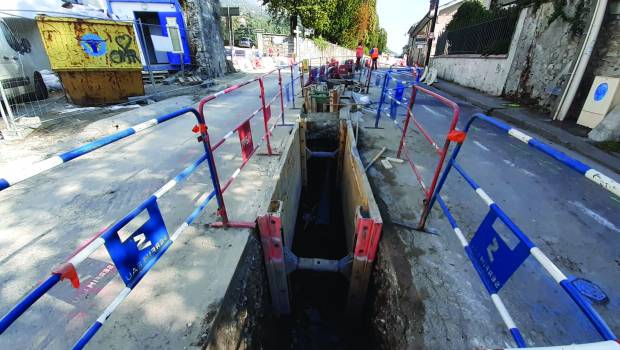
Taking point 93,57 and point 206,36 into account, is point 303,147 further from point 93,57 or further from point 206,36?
point 206,36

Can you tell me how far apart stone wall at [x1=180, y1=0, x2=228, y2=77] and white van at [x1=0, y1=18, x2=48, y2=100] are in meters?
6.00

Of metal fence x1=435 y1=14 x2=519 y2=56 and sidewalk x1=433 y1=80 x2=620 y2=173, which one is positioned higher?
metal fence x1=435 y1=14 x2=519 y2=56

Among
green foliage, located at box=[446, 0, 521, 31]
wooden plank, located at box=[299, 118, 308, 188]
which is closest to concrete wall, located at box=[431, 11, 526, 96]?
green foliage, located at box=[446, 0, 521, 31]

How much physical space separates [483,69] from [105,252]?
1500 centimetres

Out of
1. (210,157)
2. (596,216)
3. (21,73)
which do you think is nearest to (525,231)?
(596,216)

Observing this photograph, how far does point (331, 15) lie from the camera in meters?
30.9

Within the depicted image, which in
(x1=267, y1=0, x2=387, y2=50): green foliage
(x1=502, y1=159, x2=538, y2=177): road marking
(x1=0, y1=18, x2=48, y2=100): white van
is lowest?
(x1=502, y1=159, x2=538, y2=177): road marking

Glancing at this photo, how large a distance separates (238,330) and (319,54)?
89.1 feet

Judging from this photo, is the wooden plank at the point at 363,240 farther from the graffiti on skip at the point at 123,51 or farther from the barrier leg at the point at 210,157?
the graffiti on skip at the point at 123,51

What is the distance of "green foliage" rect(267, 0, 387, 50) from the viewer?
2475 cm

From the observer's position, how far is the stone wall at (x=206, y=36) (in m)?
12.1

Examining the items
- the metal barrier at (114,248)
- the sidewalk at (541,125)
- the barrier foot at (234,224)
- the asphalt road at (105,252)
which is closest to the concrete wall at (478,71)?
the sidewalk at (541,125)

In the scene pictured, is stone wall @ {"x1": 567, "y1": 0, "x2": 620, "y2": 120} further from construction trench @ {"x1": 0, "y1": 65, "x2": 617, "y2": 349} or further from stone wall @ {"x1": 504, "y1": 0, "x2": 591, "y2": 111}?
construction trench @ {"x1": 0, "y1": 65, "x2": 617, "y2": 349}

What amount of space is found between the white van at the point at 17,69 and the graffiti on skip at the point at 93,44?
1.95 m
